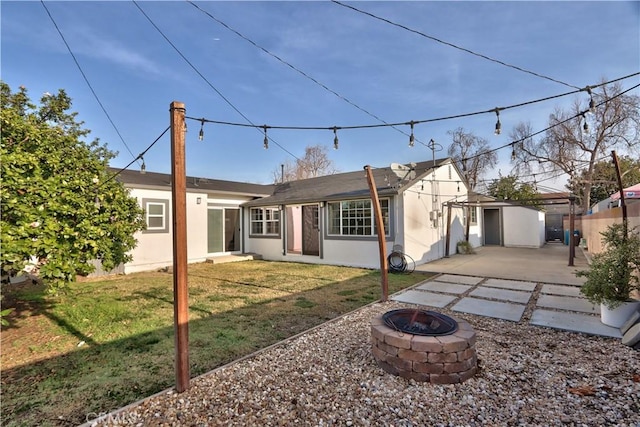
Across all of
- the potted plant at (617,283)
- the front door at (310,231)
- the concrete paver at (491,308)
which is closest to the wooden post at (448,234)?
the front door at (310,231)

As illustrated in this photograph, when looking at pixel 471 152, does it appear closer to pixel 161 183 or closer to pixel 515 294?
pixel 515 294

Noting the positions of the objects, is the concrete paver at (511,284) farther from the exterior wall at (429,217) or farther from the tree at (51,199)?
the tree at (51,199)

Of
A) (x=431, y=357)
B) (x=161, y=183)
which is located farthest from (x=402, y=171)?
(x=161, y=183)

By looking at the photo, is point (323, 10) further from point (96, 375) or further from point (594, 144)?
point (594, 144)

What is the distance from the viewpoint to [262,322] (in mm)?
4668

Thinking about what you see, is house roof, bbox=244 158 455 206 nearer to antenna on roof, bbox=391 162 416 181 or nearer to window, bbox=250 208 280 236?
antenna on roof, bbox=391 162 416 181

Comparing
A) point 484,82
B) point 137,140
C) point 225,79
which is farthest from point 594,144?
point 137,140

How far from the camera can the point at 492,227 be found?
1834 cm

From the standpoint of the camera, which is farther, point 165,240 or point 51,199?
point 165,240

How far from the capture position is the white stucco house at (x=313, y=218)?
982 cm

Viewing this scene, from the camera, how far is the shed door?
18.0m

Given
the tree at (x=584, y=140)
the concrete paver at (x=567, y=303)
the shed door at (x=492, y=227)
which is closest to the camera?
the concrete paver at (x=567, y=303)

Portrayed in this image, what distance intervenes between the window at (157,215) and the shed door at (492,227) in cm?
1750

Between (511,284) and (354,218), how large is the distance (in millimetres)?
4903
